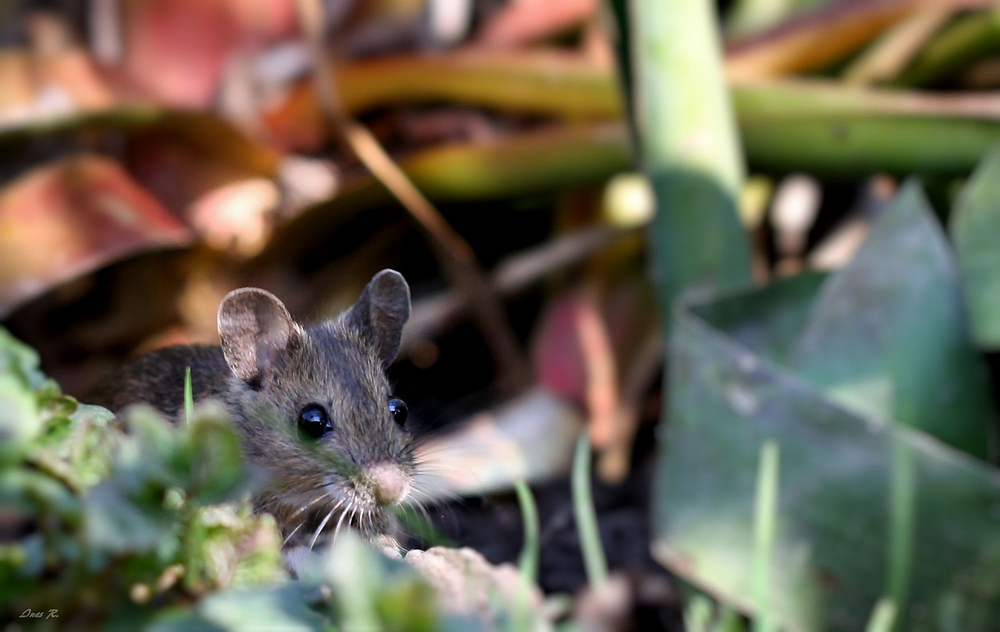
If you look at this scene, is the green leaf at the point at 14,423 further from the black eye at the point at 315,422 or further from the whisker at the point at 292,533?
the black eye at the point at 315,422

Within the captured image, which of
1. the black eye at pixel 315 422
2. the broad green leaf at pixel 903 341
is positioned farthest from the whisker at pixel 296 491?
the broad green leaf at pixel 903 341

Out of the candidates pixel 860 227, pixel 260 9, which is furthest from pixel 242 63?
pixel 860 227

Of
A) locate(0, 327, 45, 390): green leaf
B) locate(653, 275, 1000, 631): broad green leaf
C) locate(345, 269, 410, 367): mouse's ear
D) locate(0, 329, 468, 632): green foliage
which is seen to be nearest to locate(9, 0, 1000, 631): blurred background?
locate(653, 275, 1000, 631): broad green leaf

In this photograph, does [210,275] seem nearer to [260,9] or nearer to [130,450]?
[260,9]

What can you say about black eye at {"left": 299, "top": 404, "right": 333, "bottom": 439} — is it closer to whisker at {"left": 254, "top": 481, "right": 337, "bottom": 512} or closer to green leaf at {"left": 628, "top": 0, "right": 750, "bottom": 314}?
whisker at {"left": 254, "top": 481, "right": 337, "bottom": 512}

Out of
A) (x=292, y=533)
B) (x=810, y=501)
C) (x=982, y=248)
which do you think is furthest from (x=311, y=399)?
(x=982, y=248)

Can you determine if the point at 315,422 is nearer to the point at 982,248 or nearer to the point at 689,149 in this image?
the point at 689,149
